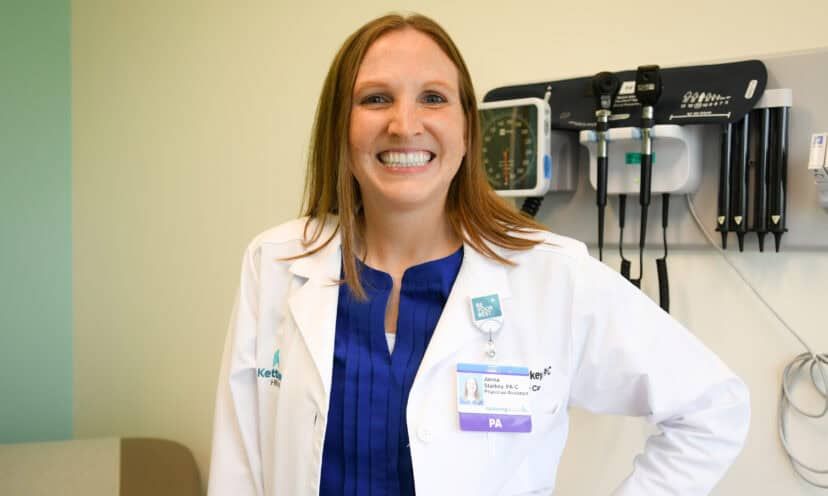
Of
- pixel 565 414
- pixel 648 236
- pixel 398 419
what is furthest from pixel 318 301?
pixel 648 236

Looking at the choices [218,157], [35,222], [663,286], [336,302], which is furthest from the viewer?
[35,222]

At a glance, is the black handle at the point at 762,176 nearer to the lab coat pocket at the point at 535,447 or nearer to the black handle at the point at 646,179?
the black handle at the point at 646,179

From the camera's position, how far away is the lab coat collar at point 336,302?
3.72ft

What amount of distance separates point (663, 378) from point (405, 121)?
0.53m

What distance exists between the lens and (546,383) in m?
1.15

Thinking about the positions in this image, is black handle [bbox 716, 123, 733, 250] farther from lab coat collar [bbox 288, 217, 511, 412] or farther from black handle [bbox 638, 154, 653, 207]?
lab coat collar [bbox 288, 217, 511, 412]

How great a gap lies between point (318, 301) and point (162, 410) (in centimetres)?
126

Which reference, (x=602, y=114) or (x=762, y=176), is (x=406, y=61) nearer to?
(x=602, y=114)

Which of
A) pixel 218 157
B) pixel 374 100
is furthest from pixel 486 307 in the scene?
pixel 218 157

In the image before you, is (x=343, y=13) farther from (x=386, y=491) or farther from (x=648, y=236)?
(x=386, y=491)

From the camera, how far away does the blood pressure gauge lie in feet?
4.42

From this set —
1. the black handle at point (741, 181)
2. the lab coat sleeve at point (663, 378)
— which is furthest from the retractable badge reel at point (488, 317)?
the black handle at point (741, 181)

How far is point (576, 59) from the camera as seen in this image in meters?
1.44

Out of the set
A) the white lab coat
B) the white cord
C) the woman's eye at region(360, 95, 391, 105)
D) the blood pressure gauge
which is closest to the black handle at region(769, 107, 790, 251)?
the white cord
